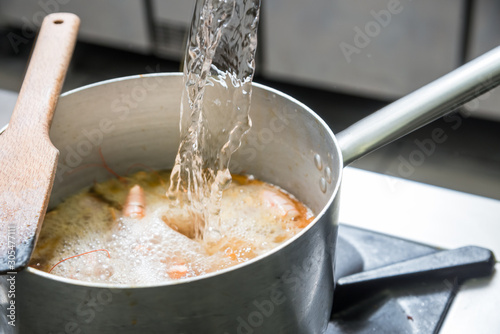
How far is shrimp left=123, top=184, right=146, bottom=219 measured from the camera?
845mm

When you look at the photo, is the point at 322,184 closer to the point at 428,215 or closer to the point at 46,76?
the point at 428,215

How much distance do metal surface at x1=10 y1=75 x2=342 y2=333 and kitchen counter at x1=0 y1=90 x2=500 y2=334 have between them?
8 centimetres

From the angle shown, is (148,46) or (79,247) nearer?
(79,247)

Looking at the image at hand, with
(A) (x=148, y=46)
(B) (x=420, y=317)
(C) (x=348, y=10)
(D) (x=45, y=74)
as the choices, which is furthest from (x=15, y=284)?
(A) (x=148, y=46)

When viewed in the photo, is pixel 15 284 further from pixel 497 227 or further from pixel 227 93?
pixel 497 227

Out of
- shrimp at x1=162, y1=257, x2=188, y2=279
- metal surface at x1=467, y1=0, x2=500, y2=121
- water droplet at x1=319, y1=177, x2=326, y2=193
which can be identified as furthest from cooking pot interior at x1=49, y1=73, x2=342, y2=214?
metal surface at x1=467, y1=0, x2=500, y2=121

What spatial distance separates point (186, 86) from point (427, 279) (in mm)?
366

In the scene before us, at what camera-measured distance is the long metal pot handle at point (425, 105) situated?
0.62 metres

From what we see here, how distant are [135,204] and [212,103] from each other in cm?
17

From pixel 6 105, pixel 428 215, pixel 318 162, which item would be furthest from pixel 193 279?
pixel 6 105

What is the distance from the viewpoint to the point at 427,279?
0.74 m

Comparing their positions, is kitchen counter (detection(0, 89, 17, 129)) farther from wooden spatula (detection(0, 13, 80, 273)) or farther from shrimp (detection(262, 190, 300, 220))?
shrimp (detection(262, 190, 300, 220))

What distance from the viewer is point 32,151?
64 cm

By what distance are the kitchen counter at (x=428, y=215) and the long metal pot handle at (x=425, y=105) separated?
0.68 feet
